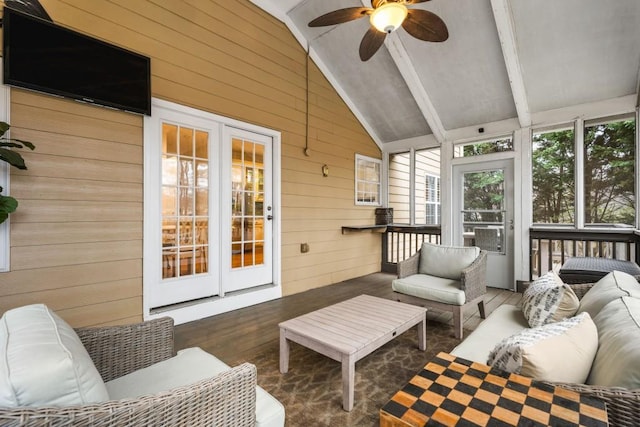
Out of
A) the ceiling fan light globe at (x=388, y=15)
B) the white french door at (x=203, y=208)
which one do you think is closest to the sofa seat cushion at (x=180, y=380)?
the white french door at (x=203, y=208)

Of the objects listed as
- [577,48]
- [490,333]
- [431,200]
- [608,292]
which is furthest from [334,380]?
[431,200]

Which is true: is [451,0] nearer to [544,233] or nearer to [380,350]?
[544,233]

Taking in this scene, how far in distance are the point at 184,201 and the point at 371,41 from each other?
2538mm

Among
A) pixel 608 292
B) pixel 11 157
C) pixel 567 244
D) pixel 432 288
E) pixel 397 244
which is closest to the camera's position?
pixel 608 292

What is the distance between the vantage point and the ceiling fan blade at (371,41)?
286cm

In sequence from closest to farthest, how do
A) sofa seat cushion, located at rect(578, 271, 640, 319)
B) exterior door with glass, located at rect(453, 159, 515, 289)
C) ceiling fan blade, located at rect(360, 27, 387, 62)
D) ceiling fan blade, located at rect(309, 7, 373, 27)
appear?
sofa seat cushion, located at rect(578, 271, 640, 319) < ceiling fan blade, located at rect(309, 7, 373, 27) < ceiling fan blade, located at rect(360, 27, 387, 62) < exterior door with glass, located at rect(453, 159, 515, 289)

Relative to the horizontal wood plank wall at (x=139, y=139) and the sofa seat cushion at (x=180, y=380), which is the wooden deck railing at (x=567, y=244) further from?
the sofa seat cushion at (x=180, y=380)

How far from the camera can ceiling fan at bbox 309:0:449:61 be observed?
93.1 inches

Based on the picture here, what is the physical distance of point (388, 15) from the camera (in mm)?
2377

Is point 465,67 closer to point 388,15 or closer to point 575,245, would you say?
point 388,15

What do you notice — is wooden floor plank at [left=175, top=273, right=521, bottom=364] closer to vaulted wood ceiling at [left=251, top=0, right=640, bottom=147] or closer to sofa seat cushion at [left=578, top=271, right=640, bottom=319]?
sofa seat cushion at [left=578, top=271, right=640, bottom=319]

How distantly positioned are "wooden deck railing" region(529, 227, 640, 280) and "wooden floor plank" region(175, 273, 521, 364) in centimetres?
68

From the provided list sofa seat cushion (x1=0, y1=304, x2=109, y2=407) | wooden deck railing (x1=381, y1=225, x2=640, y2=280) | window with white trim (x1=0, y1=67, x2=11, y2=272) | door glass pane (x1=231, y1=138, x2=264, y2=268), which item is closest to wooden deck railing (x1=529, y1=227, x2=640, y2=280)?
wooden deck railing (x1=381, y1=225, x2=640, y2=280)

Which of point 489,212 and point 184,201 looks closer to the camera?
point 184,201
